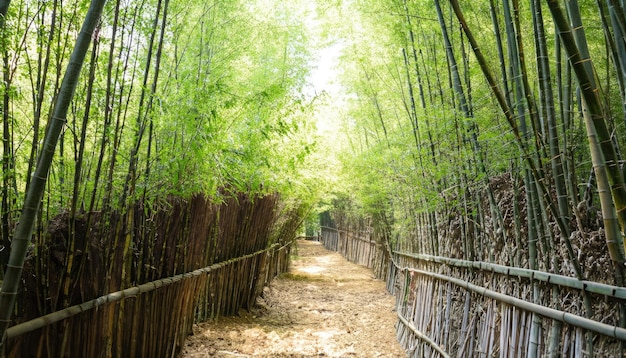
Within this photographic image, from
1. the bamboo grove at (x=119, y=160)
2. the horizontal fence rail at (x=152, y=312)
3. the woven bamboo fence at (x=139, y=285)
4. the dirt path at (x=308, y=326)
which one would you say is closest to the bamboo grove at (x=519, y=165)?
the dirt path at (x=308, y=326)

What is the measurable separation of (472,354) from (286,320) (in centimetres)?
353

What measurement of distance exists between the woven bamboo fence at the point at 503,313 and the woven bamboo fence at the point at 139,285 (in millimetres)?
1890

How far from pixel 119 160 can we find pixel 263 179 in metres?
2.31

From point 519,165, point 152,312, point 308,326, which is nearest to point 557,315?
point 519,165

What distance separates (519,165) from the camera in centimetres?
264

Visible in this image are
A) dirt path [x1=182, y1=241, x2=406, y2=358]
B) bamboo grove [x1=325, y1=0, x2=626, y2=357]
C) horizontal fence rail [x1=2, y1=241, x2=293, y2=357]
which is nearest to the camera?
bamboo grove [x1=325, y1=0, x2=626, y2=357]

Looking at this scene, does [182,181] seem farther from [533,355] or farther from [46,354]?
[533,355]

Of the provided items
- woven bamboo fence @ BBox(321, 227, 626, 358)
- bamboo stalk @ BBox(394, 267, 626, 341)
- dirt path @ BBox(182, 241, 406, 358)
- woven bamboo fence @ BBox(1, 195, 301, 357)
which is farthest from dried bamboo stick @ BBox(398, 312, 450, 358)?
woven bamboo fence @ BBox(1, 195, 301, 357)

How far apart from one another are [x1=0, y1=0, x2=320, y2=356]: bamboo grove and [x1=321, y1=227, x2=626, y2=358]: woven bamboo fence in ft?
6.02

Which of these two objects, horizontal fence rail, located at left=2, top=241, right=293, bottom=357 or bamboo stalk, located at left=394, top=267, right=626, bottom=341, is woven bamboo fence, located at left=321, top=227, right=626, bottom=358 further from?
horizontal fence rail, located at left=2, top=241, right=293, bottom=357

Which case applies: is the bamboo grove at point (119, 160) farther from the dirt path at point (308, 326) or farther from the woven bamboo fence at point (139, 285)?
the dirt path at point (308, 326)

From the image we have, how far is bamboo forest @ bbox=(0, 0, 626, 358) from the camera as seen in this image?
1.83 m

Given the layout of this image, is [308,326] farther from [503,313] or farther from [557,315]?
[557,315]

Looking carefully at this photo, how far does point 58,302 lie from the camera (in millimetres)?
2010
